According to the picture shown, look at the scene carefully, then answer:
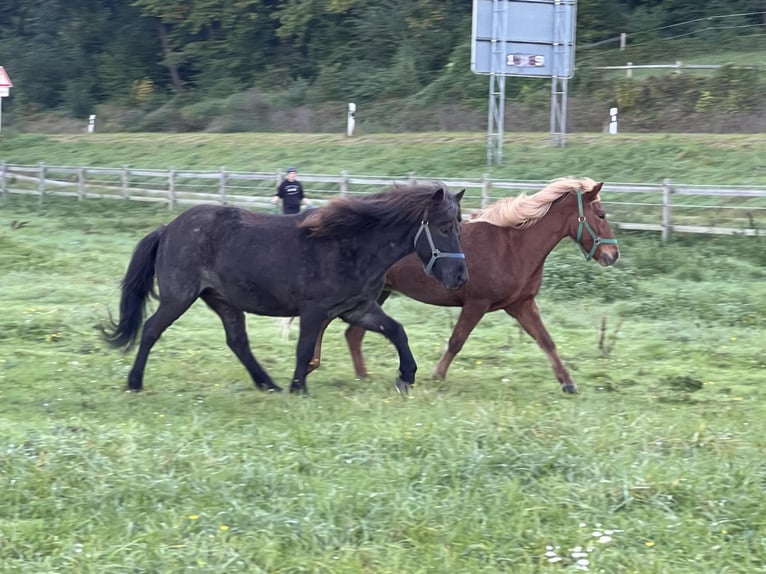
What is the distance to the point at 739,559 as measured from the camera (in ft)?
16.6

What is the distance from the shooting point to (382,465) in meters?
6.01

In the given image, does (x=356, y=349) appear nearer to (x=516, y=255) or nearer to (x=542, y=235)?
(x=516, y=255)


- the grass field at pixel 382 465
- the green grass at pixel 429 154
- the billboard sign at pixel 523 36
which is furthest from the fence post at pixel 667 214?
the billboard sign at pixel 523 36

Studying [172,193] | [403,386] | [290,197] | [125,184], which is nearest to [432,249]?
[403,386]

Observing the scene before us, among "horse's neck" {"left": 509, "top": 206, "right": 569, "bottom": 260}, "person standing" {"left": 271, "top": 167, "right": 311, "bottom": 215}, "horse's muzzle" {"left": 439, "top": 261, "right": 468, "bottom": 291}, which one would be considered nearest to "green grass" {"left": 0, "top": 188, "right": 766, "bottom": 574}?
"horse's muzzle" {"left": 439, "top": 261, "right": 468, "bottom": 291}

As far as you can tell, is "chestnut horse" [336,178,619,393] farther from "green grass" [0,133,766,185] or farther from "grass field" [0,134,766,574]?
"green grass" [0,133,766,185]

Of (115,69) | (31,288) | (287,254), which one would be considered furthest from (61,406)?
(115,69)

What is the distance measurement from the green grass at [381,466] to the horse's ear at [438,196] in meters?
1.54

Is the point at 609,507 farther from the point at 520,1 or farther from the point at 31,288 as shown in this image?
the point at 520,1

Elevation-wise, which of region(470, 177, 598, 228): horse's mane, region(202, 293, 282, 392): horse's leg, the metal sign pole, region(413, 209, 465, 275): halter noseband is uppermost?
the metal sign pole

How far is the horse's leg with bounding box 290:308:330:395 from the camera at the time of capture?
27.3 feet

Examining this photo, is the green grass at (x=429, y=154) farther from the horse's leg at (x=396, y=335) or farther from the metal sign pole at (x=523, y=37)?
the horse's leg at (x=396, y=335)

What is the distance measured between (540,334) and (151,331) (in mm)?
3343

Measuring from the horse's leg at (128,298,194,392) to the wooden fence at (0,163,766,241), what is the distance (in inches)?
318
